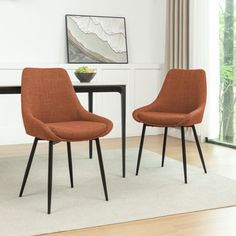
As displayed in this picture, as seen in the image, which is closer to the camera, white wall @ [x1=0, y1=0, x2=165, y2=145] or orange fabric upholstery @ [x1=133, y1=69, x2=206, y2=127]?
orange fabric upholstery @ [x1=133, y1=69, x2=206, y2=127]

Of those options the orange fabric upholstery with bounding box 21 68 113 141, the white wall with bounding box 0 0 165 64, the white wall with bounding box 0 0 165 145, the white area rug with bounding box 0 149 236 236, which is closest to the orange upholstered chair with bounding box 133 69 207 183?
the white area rug with bounding box 0 149 236 236

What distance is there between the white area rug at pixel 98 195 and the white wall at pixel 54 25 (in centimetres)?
169

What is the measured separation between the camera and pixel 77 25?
537 cm

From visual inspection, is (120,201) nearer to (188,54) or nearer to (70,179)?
(70,179)

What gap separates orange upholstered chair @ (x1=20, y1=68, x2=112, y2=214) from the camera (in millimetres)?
2719

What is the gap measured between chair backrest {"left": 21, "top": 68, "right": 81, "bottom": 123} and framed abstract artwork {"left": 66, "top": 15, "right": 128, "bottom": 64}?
2173 mm

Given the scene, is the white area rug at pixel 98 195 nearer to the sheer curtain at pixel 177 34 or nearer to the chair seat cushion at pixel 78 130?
the chair seat cushion at pixel 78 130

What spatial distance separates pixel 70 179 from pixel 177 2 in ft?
10.0

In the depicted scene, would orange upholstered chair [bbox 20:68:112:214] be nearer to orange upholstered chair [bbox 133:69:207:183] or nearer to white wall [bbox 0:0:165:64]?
orange upholstered chair [bbox 133:69:207:183]

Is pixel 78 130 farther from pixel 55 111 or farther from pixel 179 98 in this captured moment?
pixel 179 98

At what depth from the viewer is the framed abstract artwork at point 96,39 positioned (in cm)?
534

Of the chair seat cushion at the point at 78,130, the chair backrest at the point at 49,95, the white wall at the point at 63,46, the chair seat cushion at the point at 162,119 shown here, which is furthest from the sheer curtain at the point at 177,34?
the chair seat cushion at the point at 78,130

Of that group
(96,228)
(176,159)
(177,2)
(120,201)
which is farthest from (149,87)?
(96,228)

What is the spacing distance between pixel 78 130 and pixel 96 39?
9.49ft
